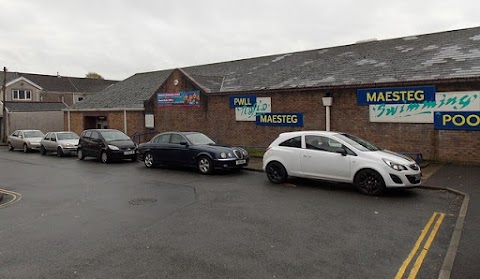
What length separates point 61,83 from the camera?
5825 cm

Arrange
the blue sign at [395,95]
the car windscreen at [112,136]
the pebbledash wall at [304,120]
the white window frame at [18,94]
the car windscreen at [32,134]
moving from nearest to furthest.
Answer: the pebbledash wall at [304,120], the blue sign at [395,95], the car windscreen at [112,136], the car windscreen at [32,134], the white window frame at [18,94]

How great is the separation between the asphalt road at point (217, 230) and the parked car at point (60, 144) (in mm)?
9469

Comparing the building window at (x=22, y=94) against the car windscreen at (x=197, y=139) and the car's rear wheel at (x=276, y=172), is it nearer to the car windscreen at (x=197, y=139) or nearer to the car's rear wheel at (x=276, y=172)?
the car windscreen at (x=197, y=139)

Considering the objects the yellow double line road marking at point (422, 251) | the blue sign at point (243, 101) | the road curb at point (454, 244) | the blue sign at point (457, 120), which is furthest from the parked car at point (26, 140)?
the road curb at point (454, 244)

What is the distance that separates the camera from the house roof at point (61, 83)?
54.6m

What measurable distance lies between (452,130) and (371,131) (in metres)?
2.80

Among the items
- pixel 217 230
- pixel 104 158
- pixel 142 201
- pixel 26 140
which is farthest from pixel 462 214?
pixel 26 140

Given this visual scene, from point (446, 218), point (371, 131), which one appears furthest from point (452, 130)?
point (446, 218)

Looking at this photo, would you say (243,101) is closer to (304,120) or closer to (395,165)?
(304,120)

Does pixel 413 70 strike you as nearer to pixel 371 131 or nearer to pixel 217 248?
pixel 371 131

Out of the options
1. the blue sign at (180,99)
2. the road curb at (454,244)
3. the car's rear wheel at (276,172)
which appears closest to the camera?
the road curb at (454,244)

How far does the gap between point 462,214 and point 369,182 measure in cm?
219

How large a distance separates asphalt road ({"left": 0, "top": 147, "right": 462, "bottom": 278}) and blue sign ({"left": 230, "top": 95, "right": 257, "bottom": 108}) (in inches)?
307

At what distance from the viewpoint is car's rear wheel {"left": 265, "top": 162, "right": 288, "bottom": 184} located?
33.3ft
